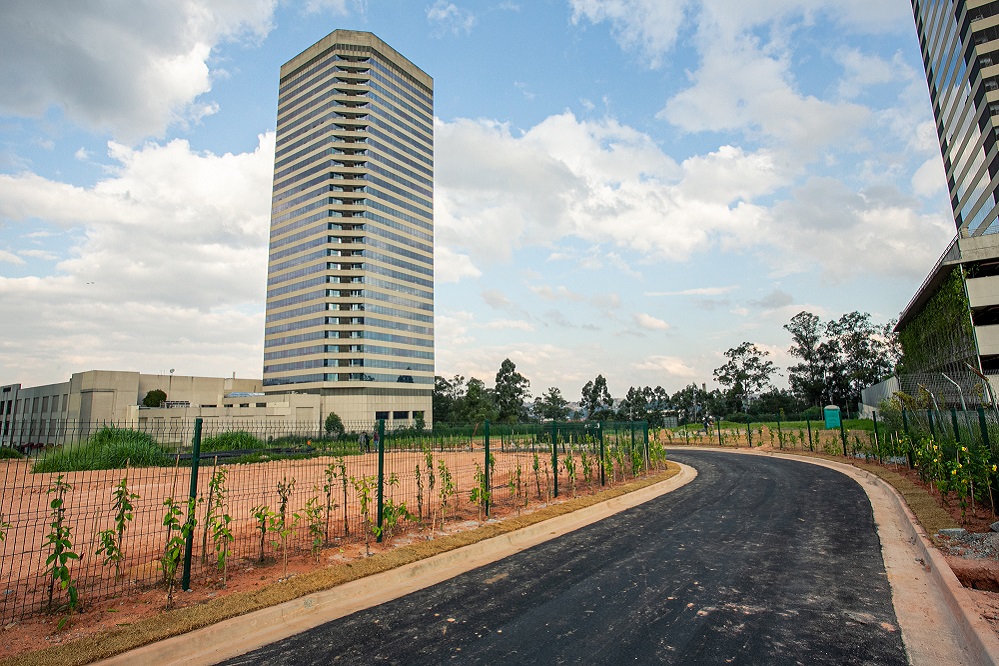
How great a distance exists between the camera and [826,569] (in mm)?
7355

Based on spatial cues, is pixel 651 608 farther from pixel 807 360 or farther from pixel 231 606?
pixel 807 360

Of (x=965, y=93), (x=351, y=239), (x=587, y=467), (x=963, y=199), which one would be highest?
(x=351, y=239)

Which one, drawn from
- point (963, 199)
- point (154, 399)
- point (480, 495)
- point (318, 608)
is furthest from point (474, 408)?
point (318, 608)

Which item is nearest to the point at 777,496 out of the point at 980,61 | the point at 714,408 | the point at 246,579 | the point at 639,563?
the point at 639,563

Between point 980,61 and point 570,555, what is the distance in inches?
2514

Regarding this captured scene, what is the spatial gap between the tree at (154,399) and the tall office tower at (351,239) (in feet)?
77.7

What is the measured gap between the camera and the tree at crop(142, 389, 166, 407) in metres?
60.7

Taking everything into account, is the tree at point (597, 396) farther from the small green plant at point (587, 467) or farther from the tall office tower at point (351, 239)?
the small green plant at point (587, 467)

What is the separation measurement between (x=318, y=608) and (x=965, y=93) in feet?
235

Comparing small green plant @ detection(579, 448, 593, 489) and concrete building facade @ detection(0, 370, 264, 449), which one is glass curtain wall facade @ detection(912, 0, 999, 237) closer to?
small green plant @ detection(579, 448, 593, 489)

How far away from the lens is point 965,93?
5081 centimetres

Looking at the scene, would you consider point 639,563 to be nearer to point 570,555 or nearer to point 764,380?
point 570,555

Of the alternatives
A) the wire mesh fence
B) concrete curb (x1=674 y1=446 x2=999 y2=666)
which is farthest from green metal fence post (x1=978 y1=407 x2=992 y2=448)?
the wire mesh fence

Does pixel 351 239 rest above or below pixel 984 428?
above
